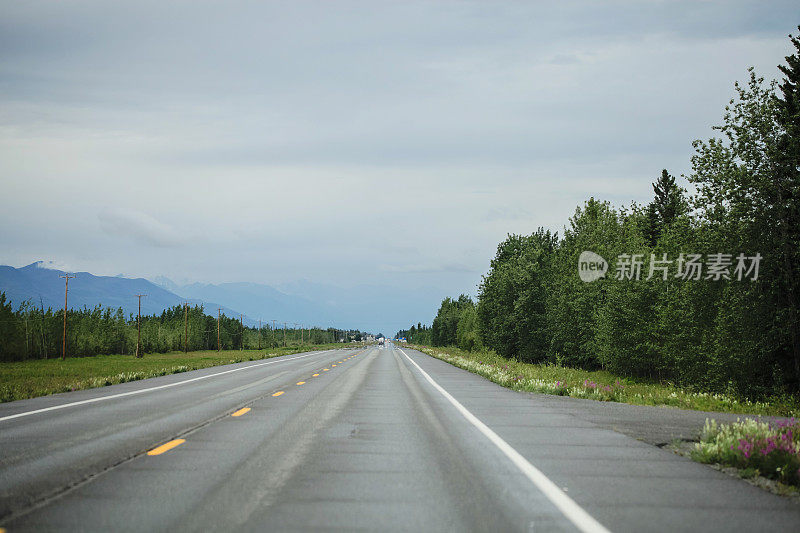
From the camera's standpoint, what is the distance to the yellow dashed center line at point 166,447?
26.7ft

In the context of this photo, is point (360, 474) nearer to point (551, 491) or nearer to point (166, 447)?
point (551, 491)

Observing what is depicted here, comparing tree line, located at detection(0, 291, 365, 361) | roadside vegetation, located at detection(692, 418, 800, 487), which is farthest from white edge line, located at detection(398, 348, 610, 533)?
tree line, located at detection(0, 291, 365, 361)

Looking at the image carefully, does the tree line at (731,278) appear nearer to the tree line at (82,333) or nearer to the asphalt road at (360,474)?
the asphalt road at (360,474)

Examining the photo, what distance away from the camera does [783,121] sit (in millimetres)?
24594

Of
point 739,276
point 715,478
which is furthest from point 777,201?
point 715,478

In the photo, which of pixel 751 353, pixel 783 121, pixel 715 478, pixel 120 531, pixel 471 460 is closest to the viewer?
pixel 120 531

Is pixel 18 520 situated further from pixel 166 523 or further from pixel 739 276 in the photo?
pixel 739 276

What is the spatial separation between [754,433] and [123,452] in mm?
8307

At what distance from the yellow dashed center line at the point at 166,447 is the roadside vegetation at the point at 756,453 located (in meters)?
6.67

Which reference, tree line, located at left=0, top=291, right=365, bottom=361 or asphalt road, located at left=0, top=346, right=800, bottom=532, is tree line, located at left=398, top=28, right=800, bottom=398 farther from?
tree line, located at left=0, top=291, right=365, bottom=361

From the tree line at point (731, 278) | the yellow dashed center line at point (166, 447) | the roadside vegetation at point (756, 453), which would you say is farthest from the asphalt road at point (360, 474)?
the tree line at point (731, 278)

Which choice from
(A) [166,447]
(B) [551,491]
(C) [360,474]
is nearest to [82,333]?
(A) [166,447]

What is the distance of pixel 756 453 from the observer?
7.51 m

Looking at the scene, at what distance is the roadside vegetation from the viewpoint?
6.92 meters
